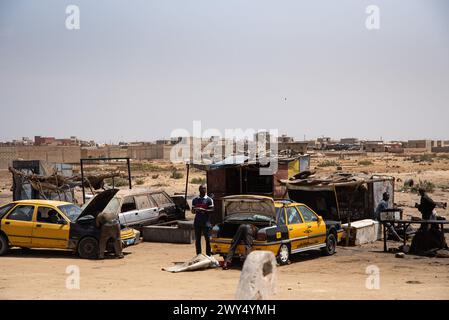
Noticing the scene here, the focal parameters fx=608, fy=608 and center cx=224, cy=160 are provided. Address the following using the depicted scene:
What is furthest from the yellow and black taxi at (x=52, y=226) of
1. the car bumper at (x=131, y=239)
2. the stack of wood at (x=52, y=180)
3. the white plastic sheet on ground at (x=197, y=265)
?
the stack of wood at (x=52, y=180)

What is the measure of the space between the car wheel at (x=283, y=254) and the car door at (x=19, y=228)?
6.37 m

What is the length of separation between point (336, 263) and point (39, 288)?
7.00 metres

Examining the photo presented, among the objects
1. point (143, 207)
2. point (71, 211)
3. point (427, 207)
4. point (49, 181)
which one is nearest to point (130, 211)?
point (143, 207)

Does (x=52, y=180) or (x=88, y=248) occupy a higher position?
(x=52, y=180)

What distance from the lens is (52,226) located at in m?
15.3

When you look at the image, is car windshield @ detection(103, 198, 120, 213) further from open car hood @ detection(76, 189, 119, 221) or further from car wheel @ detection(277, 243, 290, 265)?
car wheel @ detection(277, 243, 290, 265)

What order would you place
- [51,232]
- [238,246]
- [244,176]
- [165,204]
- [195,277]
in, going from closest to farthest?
[195,277] < [238,246] < [51,232] < [165,204] < [244,176]

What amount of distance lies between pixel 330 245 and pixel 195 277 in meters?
4.97

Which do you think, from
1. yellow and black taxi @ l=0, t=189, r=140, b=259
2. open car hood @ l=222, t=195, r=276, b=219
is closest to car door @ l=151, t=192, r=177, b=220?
yellow and black taxi @ l=0, t=189, r=140, b=259

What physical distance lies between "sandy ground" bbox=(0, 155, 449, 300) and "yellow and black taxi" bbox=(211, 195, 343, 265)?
478 millimetres

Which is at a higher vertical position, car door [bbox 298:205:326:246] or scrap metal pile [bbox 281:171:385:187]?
scrap metal pile [bbox 281:171:385:187]

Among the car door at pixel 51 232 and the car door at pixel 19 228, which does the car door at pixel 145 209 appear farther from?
the car door at pixel 19 228

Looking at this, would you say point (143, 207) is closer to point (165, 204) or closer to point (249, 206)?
point (165, 204)

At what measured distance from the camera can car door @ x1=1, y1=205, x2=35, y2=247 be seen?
607 inches
